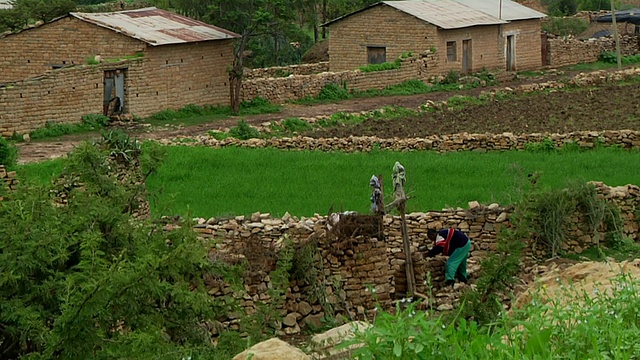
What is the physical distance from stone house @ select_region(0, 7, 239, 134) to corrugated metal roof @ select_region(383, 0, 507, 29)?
8.13 m

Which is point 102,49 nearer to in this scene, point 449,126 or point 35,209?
point 449,126

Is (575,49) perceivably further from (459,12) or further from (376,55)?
(376,55)

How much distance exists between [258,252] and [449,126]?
1487 cm

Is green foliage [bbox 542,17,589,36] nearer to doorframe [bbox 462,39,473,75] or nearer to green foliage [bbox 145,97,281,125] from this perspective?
doorframe [bbox 462,39,473,75]

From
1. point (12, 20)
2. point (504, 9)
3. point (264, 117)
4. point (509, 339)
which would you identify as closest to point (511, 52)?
point (504, 9)

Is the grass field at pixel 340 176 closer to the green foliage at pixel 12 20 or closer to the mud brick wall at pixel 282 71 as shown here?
the mud brick wall at pixel 282 71

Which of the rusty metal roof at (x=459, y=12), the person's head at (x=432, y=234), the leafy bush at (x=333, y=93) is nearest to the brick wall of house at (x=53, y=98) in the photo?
the leafy bush at (x=333, y=93)

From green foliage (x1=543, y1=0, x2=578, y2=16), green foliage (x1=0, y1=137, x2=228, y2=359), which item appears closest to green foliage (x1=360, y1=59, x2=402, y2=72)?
green foliage (x1=0, y1=137, x2=228, y2=359)

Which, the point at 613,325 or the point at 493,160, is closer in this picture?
the point at 613,325

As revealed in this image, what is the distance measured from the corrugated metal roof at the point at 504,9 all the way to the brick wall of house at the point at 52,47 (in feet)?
52.9

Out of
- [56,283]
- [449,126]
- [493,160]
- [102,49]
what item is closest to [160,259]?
[56,283]

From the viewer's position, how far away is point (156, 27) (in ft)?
114

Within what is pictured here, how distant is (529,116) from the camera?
103 ft

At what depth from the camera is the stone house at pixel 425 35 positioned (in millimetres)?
41469
